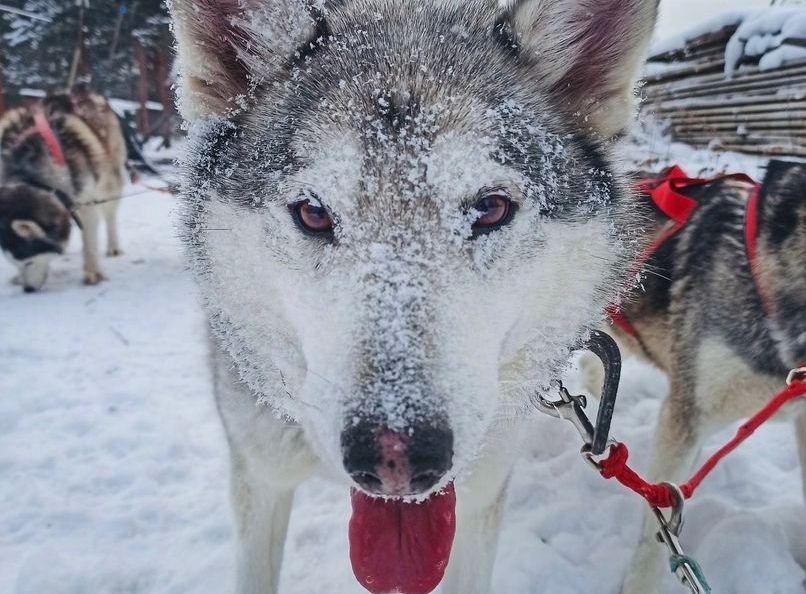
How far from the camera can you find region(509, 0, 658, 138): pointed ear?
4.72 ft

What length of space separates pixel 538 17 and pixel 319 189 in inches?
29.1

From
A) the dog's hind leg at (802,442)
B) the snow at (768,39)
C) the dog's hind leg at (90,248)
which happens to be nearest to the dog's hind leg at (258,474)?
the dog's hind leg at (802,442)

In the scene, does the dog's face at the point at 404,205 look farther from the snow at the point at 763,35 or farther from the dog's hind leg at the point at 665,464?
the snow at the point at 763,35

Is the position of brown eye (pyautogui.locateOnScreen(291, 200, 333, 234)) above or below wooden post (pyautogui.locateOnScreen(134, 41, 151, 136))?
A: above

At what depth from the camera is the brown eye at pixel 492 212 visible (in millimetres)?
1226

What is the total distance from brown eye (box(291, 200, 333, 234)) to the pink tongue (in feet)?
1.98

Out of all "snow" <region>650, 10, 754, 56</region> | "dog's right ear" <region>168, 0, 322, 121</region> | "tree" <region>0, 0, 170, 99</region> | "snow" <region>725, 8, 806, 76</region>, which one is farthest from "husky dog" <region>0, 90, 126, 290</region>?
"tree" <region>0, 0, 170, 99</region>

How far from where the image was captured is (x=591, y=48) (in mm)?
1497

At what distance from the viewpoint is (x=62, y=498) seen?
2.63 meters

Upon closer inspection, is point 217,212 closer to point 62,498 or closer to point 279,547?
point 279,547

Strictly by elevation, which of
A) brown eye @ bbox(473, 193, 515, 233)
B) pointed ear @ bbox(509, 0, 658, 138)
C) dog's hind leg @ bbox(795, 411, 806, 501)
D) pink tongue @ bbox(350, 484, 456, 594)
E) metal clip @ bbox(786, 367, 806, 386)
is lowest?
dog's hind leg @ bbox(795, 411, 806, 501)

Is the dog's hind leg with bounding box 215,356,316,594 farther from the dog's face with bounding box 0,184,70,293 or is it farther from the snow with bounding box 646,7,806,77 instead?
the snow with bounding box 646,7,806,77

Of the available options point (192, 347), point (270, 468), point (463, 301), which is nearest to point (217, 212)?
point (463, 301)

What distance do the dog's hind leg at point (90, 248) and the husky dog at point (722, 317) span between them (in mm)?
5329
